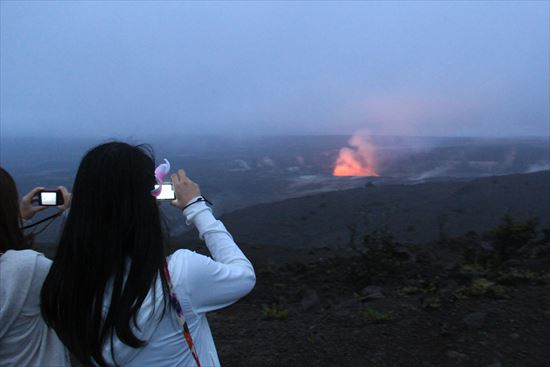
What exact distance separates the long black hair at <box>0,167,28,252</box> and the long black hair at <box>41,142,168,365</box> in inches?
15.5

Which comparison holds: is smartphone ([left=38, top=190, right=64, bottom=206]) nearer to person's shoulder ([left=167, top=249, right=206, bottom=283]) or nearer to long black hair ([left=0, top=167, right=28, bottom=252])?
long black hair ([left=0, top=167, right=28, bottom=252])

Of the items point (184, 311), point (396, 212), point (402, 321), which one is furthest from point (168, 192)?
point (396, 212)

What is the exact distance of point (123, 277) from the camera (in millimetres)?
1338

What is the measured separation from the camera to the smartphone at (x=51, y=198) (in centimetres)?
194

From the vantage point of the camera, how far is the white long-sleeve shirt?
1337 mm

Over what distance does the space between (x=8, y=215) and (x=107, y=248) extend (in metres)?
0.54

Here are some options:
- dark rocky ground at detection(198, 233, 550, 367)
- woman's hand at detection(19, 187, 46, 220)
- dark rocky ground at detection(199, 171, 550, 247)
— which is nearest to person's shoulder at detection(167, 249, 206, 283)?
woman's hand at detection(19, 187, 46, 220)

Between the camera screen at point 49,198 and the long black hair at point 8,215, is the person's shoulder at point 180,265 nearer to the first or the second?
the long black hair at point 8,215

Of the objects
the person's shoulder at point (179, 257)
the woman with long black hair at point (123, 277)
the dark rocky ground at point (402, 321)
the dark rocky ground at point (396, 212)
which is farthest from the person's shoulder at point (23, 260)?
the dark rocky ground at point (396, 212)

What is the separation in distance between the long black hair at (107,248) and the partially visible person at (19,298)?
0.72ft

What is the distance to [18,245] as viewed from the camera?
166 cm

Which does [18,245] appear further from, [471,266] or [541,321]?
[471,266]

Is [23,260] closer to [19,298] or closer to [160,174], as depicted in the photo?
[19,298]

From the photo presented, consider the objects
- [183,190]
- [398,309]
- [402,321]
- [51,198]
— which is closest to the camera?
[183,190]
